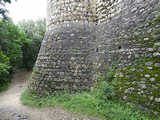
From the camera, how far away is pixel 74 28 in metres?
5.58

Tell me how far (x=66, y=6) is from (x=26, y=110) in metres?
5.33

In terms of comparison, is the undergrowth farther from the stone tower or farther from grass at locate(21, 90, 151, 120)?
the stone tower

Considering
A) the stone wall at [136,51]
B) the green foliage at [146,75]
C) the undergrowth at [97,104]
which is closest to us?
the green foliage at [146,75]

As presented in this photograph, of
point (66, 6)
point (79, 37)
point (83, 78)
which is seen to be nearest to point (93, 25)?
point (79, 37)

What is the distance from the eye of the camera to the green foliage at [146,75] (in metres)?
2.88

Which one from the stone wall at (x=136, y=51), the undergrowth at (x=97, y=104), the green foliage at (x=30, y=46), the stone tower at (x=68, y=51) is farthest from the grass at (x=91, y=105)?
the green foliage at (x=30, y=46)

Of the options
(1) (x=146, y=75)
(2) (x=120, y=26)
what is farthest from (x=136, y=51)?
(2) (x=120, y=26)

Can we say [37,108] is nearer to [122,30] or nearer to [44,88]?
[44,88]

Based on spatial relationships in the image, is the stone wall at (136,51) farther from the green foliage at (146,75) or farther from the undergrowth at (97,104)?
the undergrowth at (97,104)

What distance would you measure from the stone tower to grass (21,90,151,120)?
0.43 metres

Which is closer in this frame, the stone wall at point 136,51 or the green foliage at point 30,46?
the stone wall at point 136,51

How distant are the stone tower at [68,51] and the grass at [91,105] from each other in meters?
0.43

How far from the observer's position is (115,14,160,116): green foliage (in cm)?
288

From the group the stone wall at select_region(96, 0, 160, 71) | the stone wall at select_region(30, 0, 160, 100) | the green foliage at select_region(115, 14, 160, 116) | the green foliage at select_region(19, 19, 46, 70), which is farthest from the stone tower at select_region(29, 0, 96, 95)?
the green foliage at select_region(19, 19, 46, 70)
